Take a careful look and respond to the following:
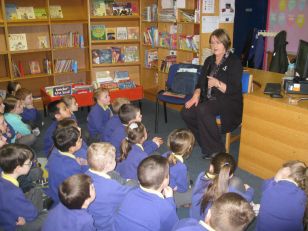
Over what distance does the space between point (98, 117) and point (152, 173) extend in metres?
2.25

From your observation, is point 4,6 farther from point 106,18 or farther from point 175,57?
point 175,57

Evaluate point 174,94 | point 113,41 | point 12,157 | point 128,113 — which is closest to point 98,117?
point 128,113

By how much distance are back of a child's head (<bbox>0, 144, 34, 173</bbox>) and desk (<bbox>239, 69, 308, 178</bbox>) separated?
2.12 meters

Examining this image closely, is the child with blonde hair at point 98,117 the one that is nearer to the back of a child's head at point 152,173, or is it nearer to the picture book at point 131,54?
the back of a child's head at point 152,173

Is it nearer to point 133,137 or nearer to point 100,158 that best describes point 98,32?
point 133,137

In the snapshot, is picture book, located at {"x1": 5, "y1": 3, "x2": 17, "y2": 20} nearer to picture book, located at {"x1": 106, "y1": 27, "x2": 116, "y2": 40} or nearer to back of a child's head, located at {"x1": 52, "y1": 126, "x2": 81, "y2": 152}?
picture book, located at {"x1": 106, "y1": 27, "x2": 116, "y2": 40}

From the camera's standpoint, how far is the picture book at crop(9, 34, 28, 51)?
5.40 m

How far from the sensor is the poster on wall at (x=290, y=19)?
6.85m

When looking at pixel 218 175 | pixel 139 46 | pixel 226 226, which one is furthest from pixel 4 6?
pixel 226 226

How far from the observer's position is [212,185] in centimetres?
207

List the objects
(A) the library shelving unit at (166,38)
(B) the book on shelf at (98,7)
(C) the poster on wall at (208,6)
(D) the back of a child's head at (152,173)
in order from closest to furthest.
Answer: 1. (D) the back of a child's head at (152,173)
2. (C) the poster on wall at (208,6)
3. (A) the library shelving unit at (166,38)
4. (B) the book on shelf at (98,7)

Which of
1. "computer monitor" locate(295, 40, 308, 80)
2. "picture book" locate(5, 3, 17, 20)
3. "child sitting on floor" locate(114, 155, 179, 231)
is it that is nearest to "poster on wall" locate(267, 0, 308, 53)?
"computer monitor" locate(295, 40, 308, 80)

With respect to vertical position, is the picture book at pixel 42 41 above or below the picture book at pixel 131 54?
above

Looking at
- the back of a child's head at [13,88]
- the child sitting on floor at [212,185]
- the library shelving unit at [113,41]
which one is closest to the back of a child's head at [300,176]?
the child sitting on floor at [212,185]
